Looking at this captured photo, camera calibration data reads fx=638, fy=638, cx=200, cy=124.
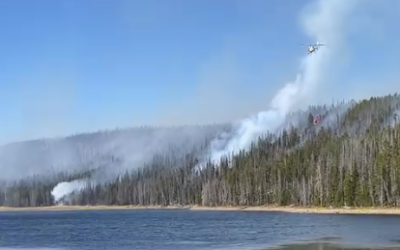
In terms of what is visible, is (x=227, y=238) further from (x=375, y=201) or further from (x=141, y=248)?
(x=375, y=201)

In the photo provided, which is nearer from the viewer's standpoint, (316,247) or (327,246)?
(316,247)

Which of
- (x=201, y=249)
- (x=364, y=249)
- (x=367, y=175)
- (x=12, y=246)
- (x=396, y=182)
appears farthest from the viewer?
(x=367, y=175)

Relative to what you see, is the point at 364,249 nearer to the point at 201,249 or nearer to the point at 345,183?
the point at 201,249

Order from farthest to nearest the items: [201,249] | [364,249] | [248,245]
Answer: [248,245], [201,249], [364,249]

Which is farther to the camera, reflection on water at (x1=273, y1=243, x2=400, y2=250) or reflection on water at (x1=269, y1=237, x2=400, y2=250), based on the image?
reflection on water at (x1=273, y1=243, x2=400, y2=250)

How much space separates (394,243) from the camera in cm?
6769

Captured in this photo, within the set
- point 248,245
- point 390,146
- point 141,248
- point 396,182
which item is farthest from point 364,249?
point 390,146

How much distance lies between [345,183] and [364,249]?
133 m

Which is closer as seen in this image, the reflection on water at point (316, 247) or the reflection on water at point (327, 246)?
the reflection on water at point (327, 246)

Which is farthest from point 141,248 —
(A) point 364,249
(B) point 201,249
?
(A) point 364,249

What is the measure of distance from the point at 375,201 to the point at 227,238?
110 m

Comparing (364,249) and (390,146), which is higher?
(390,146)

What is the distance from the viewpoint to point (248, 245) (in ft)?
231

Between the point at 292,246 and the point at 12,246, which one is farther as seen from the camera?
the point at 12,246
